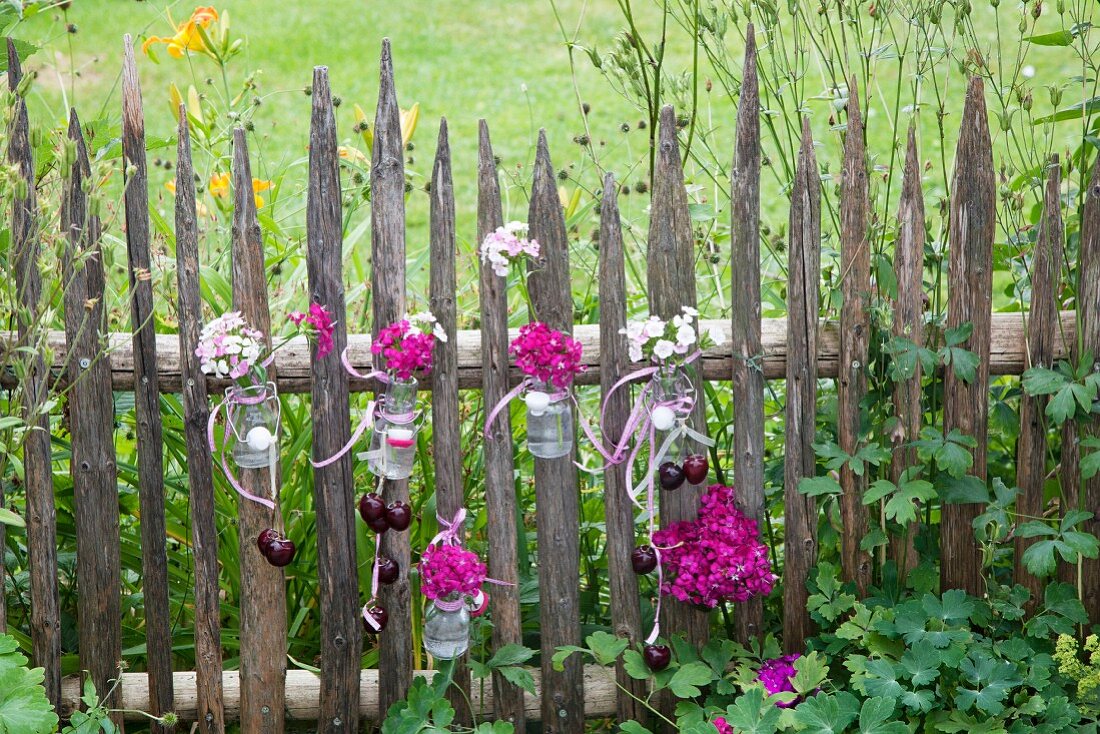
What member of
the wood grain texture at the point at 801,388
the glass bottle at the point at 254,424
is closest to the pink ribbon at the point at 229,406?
the glass bottle at the point at 254,424

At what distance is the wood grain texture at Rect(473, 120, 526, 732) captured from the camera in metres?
2.24

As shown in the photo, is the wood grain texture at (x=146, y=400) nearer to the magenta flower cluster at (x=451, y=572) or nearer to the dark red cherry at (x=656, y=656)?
the magenta flower cluster at (x=451, y=572)

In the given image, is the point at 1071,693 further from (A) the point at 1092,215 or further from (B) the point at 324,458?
(B) the point at 324,458

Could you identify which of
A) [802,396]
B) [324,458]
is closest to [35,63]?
[324,458]

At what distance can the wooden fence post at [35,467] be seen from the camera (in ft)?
7.12

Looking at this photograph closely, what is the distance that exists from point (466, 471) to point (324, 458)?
1.77 ft

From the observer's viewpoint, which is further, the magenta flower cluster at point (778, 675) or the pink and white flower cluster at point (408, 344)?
the magenta flower cluster at point (778, 675)

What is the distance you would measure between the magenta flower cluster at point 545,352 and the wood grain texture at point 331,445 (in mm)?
382

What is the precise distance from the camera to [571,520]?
7.98ft

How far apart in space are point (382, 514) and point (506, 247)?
58cm

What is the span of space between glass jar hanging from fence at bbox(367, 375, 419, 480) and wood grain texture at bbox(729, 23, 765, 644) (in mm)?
674

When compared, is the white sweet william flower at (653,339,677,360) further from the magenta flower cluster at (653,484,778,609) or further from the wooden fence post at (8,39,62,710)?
the wooden fence post at (8,39,62,710)

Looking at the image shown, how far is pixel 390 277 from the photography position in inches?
89.0

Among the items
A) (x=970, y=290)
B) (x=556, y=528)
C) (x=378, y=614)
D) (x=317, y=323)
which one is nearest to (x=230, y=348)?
(x=317, y=323)
